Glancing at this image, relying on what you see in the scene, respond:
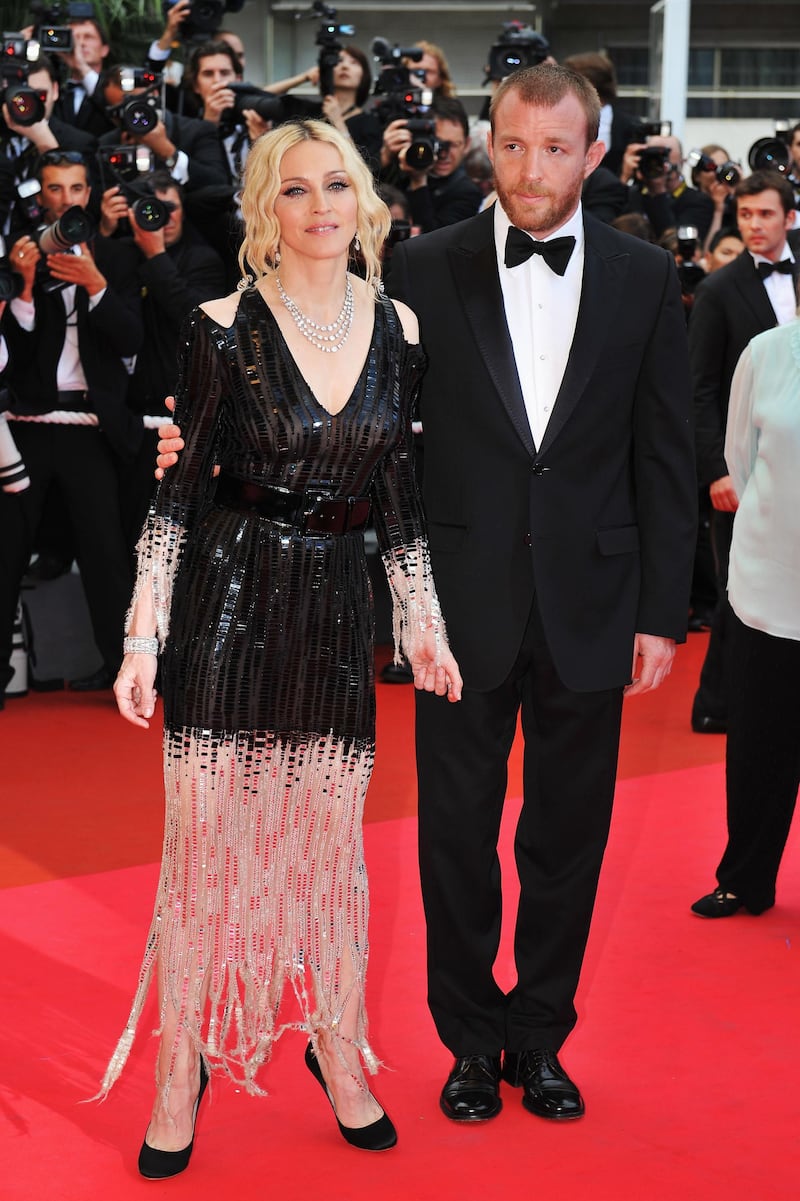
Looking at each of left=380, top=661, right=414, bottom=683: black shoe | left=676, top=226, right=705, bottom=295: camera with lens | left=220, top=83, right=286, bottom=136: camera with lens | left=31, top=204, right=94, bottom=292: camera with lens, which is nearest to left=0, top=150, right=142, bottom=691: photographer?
left=31, top=204, right=94, bottom=292: camera with lens

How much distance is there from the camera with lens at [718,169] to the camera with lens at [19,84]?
9.71ft

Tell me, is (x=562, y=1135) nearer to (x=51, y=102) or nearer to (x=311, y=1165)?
(x=311, y=1165)

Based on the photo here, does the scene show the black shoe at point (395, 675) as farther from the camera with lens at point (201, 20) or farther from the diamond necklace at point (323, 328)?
the diamond necklace at point (323, 328)

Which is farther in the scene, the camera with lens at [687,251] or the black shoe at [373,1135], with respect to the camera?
the camera with lens at [687,251]

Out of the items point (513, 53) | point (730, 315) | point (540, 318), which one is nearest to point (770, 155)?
point (513, 53)

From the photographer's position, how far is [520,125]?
2.19 metres

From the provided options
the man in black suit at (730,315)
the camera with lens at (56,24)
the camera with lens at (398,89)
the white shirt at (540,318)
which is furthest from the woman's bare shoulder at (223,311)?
the camera with lens at (398,89)

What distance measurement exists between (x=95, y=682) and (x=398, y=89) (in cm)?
260

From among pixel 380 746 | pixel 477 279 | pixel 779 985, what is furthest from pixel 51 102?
pixel 779 985

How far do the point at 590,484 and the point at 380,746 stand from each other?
8.18 ft

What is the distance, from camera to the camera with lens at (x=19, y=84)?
16.6ft

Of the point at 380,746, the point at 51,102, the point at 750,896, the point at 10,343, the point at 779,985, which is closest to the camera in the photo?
the point at 779,985

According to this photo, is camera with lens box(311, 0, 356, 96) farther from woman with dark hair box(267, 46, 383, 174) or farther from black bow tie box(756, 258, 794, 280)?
black bow tie box(756, 258, 794, 280)

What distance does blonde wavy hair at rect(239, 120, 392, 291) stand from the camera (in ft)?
6.83
